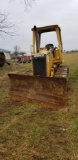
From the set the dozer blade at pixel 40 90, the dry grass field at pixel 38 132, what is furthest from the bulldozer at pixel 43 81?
the dry grass field at pixel 38 132

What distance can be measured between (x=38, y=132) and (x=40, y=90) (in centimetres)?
220

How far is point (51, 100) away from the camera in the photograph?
22.1 feet

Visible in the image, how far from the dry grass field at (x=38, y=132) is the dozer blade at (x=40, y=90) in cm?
25

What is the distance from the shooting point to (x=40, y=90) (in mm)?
7074

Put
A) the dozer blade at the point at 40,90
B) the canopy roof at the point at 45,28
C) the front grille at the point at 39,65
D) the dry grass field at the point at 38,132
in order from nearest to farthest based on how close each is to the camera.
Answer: the dry grass field at the point at 38,132, the dozer blade at the point at 40,90, the front grille at the point at 39,65, the canopy roof at the point at 45,28

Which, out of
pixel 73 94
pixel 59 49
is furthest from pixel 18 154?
pixel 59 49

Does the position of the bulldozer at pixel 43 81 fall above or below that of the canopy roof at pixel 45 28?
below

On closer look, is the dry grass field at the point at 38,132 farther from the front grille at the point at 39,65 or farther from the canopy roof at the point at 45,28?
the canopy roof at the point at 45,28

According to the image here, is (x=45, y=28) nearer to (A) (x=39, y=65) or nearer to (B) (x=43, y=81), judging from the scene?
(A) (x=39, y=65)

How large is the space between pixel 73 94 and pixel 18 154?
4.22m

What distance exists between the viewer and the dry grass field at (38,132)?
166 inches

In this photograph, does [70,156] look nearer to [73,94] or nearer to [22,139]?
[22,139]

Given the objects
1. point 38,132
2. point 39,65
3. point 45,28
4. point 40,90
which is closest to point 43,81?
point 40,90

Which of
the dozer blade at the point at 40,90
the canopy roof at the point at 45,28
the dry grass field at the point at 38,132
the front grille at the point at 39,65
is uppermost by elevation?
the canopy roof at the point at 45,28
